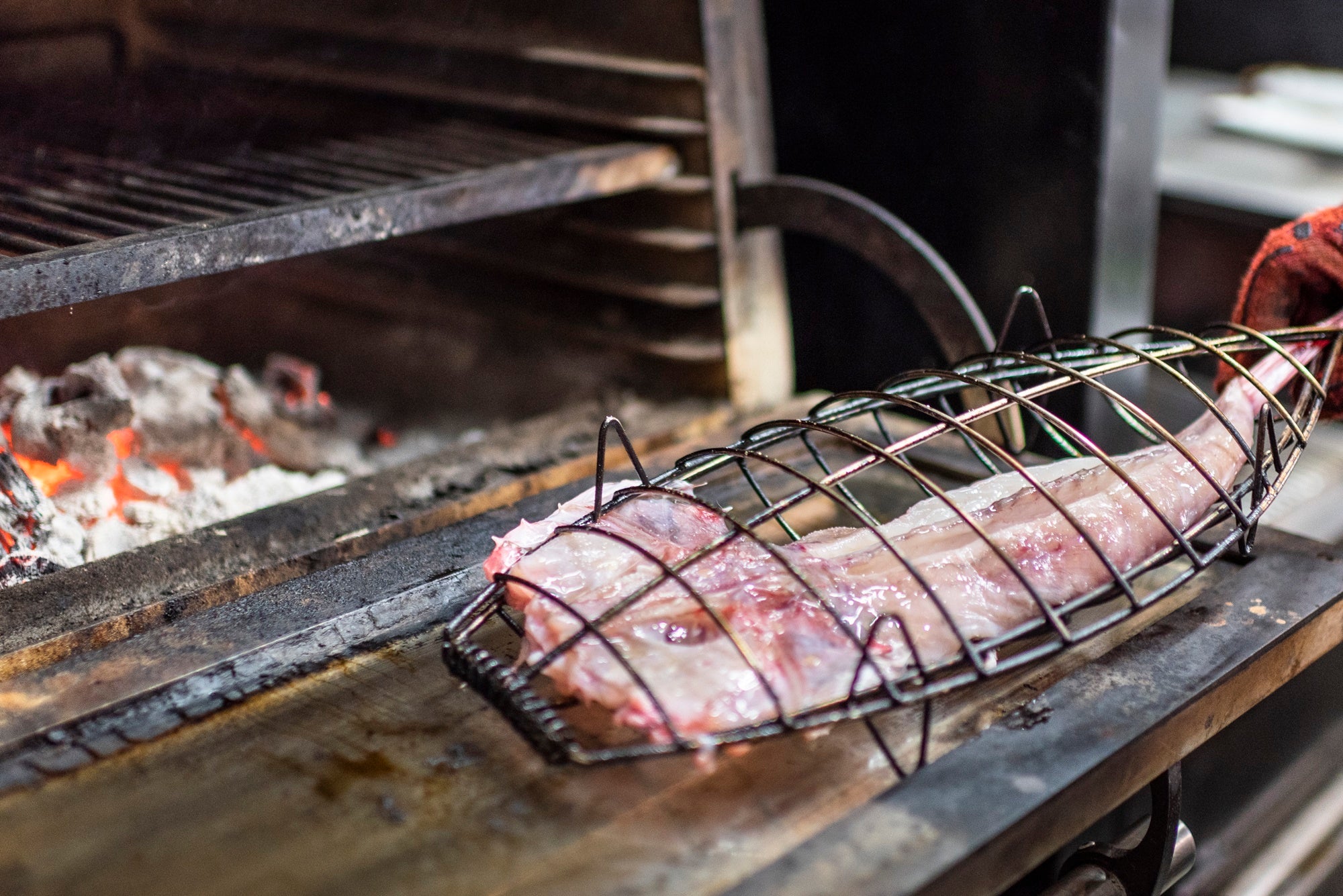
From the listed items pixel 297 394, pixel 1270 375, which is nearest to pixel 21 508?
pixel 297 394

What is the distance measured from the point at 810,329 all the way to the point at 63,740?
2400mm

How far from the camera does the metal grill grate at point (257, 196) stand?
1.93m

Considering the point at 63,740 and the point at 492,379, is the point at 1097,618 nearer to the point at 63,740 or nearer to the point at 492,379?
the point at 63,740

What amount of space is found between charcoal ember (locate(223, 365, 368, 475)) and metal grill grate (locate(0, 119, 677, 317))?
59cm

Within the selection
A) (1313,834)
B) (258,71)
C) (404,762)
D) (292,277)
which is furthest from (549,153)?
(1313,834)

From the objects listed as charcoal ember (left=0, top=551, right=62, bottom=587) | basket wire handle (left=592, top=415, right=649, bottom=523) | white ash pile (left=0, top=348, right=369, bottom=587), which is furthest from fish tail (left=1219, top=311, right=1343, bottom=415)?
charcoal ember (left=0, top=551, right=62, bottom=587)

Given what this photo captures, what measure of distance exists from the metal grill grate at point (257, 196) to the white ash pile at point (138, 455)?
1.48ft

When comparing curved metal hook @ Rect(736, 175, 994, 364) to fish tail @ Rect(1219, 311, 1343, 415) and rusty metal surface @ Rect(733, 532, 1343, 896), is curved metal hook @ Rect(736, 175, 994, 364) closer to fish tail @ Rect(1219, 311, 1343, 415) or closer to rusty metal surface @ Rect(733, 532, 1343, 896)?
fish tail @ Rect(1219, 311, 1343, 415)

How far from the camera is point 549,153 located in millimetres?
2686

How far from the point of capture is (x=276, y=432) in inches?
114

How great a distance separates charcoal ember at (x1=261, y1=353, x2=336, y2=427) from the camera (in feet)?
9.92

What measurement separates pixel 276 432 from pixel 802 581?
1.92m

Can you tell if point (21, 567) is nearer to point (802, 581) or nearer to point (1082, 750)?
point (802, 581)

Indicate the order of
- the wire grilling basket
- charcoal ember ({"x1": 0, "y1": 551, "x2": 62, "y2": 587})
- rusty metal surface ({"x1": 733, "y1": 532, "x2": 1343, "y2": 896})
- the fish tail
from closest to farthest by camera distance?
rusty metal surface ({"x1": 733, "y1": 532, "x2": 1343, "y2": 896})
the wire grilling basket
the fish tail
charcoal ember ({"x1": 0, "y1": 551, "x2": 62, "y2": 587})
